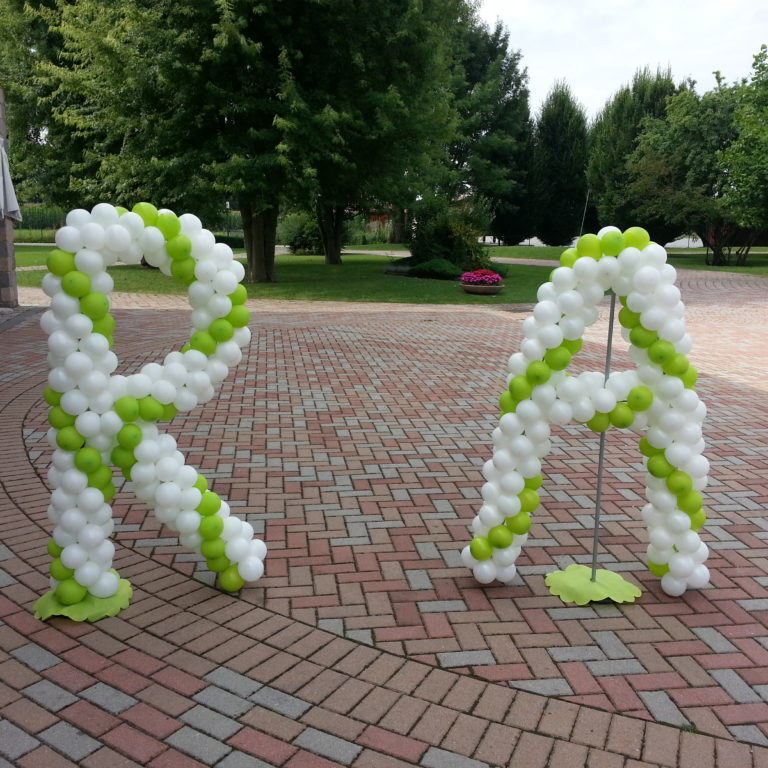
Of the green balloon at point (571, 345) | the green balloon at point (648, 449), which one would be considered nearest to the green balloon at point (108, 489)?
the green balloon at point (571, 345)

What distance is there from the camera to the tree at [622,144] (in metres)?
40.3

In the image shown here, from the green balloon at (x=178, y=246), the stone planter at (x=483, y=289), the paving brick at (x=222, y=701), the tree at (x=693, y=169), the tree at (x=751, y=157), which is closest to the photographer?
the paving brick at (x=222, y=701)

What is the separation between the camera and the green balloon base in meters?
3.64

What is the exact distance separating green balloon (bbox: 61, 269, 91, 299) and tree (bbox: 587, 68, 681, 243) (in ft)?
130

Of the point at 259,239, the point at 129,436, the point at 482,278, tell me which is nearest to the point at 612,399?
the point at 129,436

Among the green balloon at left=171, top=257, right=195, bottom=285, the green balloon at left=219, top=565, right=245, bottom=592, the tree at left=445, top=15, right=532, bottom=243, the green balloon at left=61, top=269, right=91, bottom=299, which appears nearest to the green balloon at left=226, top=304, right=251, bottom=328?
the green balloon at left=171, top=257, right=195, bottom=285

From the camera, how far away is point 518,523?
3859 mm

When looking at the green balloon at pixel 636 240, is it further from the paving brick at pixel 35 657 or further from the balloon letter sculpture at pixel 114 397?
the paving brick at pixel 35 657

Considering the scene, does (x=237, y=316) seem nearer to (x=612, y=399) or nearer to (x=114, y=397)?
(x=114, y=397)

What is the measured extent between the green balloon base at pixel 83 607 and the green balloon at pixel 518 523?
2103 millimetres

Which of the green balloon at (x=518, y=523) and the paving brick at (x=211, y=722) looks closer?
the paving brick at (x=211, y=722)

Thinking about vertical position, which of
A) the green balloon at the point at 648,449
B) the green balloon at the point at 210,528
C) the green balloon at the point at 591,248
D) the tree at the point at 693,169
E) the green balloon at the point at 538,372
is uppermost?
the tree at the point at 693,169

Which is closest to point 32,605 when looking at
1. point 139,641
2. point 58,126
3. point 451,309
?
point 139,641

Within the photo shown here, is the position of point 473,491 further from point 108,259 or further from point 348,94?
point 348,94
